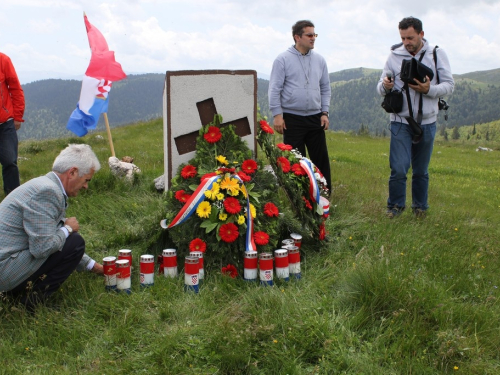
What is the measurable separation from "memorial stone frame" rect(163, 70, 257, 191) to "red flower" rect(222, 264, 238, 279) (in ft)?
4.40

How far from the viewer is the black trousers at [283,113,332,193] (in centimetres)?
652

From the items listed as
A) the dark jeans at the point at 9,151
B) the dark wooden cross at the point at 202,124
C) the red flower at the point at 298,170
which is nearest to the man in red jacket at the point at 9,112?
the dark jeans at the point at 9,151

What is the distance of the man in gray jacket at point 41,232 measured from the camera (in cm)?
350

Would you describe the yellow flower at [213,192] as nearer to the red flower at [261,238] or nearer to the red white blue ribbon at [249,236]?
the red white blue ribbon at [249,236]

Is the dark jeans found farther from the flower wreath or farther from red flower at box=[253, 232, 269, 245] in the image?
red flower at box=[253, 232, 269, 245]

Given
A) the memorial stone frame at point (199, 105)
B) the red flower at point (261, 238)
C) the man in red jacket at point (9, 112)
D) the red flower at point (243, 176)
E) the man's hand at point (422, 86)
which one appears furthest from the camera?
the man in red jacket at point (9, 112)

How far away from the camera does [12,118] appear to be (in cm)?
661

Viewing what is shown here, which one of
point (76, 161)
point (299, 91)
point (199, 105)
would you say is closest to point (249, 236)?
point (199, 105)

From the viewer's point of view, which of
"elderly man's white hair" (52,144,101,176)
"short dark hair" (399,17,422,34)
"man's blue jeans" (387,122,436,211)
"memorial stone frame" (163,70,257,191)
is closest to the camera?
"elderly man's white hair" (52,144,101,176)

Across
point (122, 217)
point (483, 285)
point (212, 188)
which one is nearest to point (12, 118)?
point (122, 217)

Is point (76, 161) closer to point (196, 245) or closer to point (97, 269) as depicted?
point (97, 269)

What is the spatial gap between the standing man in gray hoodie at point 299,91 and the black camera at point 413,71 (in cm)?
124

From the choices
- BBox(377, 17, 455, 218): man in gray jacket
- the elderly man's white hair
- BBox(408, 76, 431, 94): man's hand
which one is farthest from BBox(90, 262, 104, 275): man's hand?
BBox(408, 76, 431, 94): man's hand

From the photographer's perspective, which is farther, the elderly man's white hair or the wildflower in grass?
the wildflower in grass
